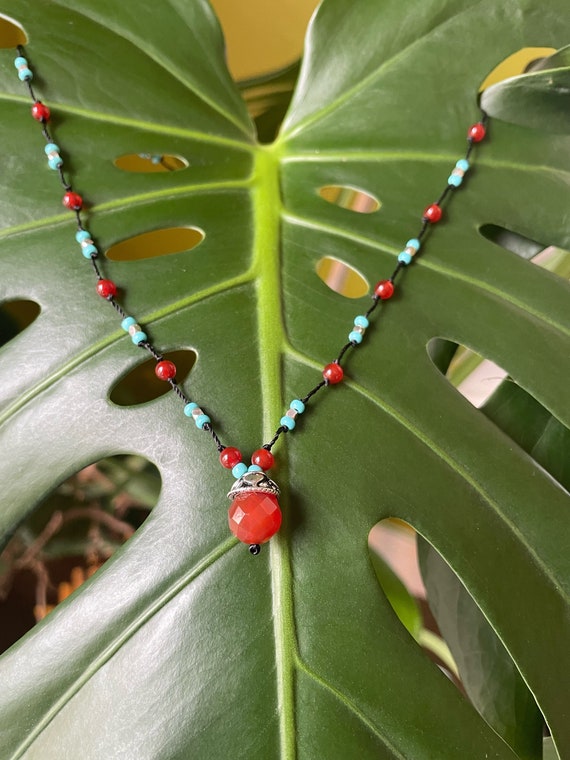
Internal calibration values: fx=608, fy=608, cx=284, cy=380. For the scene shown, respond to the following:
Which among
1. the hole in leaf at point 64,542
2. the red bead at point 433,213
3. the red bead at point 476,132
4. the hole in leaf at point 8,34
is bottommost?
the red bead at point 433,213

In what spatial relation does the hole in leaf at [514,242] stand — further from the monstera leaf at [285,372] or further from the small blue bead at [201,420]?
the small blue bead at [201,420]

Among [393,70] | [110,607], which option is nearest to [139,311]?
[110,607]

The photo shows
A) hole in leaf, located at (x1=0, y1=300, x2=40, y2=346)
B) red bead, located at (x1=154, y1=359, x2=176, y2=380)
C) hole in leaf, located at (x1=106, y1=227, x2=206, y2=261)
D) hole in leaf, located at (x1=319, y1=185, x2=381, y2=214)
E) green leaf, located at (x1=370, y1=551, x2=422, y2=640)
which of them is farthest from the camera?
hole in leaf, located at (x1=106, y1=227, x2=206, y2=261)

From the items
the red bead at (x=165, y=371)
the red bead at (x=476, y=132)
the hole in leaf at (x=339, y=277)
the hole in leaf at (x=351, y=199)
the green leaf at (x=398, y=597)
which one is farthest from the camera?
the hole in leaf at (x=339, y=277)

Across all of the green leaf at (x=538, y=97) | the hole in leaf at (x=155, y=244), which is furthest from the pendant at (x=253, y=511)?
the hole in leaf at (x=155, y=244)

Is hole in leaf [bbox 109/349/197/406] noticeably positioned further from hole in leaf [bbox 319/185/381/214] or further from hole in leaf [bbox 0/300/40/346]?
hole in leaf [bbox 319/185/381/214]

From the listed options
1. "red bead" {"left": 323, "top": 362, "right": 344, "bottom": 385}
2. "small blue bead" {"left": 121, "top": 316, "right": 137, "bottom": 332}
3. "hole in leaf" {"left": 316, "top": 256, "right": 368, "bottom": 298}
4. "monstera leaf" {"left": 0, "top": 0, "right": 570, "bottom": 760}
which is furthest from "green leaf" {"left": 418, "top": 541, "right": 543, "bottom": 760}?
"hole in leaf" {"left": 316, "top": 256, "right": 368, "bottom": 298}

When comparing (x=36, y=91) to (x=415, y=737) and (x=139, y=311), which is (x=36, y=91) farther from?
(x=415, y=737)

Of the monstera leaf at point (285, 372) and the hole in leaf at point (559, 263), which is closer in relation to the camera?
the monstera leaf at point (285, 372)
